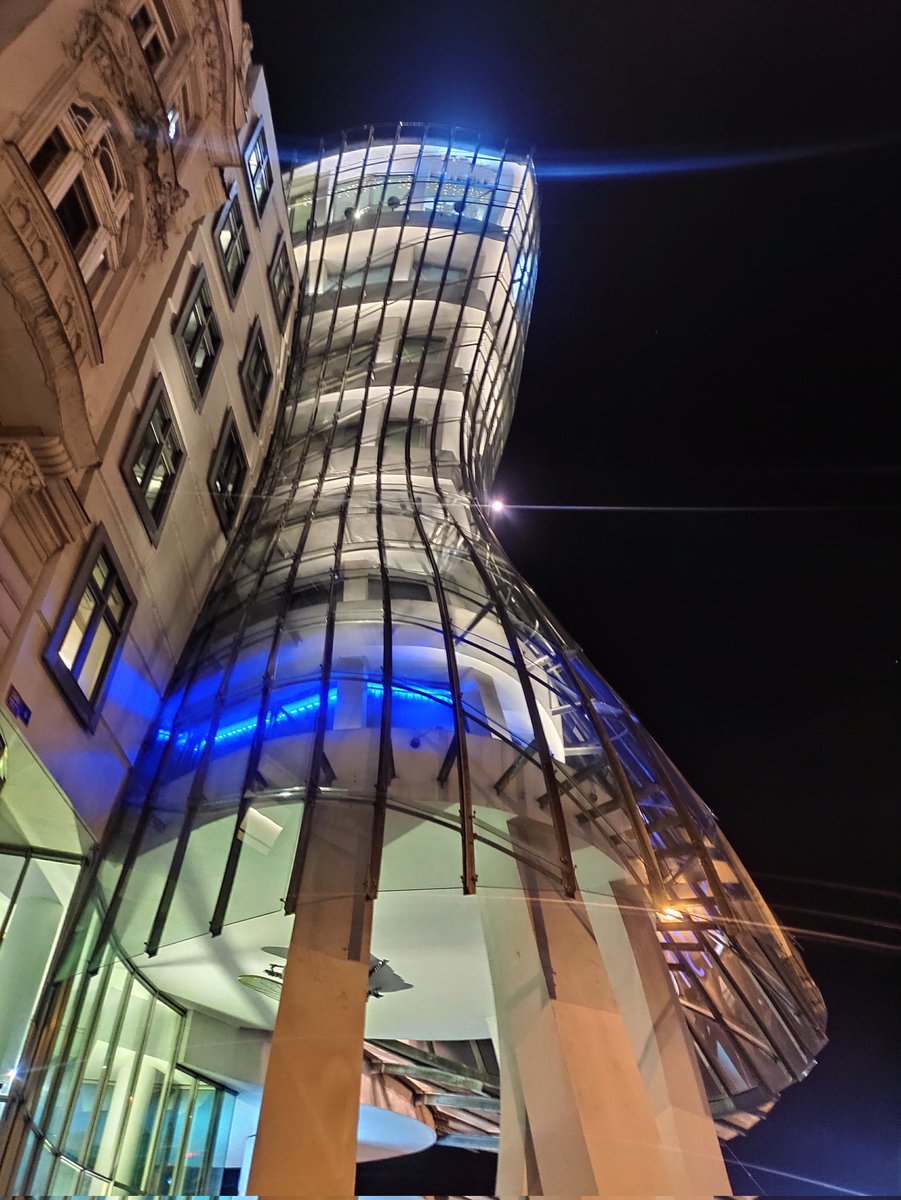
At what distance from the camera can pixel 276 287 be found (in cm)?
1900

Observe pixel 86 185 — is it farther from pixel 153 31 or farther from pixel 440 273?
pixel 440 273

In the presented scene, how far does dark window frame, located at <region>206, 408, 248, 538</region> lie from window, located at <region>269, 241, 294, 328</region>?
402 cm

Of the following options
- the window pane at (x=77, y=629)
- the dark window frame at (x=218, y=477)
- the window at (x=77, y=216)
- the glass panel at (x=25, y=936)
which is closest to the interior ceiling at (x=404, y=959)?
the glass panel at (x=25, y=936)

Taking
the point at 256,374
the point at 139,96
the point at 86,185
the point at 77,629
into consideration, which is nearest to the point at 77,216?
the point at 86,185

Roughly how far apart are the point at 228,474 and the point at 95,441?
18.0 ft

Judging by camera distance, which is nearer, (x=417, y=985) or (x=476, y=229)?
(x=417, y=985)

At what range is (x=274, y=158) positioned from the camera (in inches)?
739

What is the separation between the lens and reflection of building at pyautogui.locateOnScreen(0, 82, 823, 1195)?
8.22 meters

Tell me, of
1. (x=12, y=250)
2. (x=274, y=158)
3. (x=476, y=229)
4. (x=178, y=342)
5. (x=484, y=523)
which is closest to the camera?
(x=12, y=250)

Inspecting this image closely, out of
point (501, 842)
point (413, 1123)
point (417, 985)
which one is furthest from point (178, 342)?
point (413, 1123)

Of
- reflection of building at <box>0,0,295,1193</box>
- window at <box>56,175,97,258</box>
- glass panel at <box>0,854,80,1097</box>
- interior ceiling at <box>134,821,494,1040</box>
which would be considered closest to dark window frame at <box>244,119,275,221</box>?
reflection of building at <box>0,0,295,1193</box>

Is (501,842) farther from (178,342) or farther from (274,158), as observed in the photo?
(274,158)

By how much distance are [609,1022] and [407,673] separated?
5.10 metres

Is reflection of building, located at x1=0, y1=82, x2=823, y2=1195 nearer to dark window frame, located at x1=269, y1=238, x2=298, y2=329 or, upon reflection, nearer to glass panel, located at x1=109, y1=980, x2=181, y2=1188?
glass panel, located at x1=109, y1=980, x2=181, y2=1188
